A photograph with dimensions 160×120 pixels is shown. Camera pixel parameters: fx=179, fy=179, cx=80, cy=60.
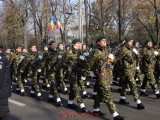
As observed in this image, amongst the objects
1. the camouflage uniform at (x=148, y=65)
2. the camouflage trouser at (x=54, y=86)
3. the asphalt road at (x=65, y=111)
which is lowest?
the asphalt road at (x=65, y=111)

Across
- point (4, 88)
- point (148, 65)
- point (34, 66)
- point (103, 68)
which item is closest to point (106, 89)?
point (103, 68)

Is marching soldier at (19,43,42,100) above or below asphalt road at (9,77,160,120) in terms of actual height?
above

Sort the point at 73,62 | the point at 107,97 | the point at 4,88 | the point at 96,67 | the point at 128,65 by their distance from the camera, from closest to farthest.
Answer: the point at 4,88 → the point at 107,97 → the point at 96,67 → the point at 128,65 → the point at 73,62

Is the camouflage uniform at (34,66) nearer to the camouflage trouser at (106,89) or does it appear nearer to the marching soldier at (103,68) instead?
the marching soldier at (103,68)

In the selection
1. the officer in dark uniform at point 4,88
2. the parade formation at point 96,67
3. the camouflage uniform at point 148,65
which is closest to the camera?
the officer in dark uniform at point 4,88

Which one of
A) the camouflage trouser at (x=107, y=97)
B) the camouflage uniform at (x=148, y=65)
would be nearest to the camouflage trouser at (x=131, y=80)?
the camouflage trouser at (x=107, y=97)

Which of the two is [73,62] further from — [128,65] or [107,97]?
[107,97]

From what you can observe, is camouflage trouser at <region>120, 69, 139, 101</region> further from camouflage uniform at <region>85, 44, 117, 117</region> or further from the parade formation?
camouflage uniform at <region>85, 44, 117, 117</region>

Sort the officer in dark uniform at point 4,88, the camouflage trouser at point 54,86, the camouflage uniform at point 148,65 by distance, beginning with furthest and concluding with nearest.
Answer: the camouflage uniform at point 148,65 < the camouflage trouser at point 54,86 < the officer in dark uniform at point 4,88

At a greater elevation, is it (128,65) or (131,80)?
(128,65)

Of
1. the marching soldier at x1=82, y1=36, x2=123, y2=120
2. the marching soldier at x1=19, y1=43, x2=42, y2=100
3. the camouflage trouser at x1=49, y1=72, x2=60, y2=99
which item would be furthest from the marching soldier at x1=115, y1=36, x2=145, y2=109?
the marching soldier at x1=19, y1=43, x2=42, y2=100

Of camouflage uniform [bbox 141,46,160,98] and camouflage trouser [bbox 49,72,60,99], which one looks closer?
camouflage trouser [bbox 49,72,60,99]

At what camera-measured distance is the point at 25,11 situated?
25.9m

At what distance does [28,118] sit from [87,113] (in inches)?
65.4
